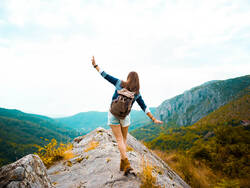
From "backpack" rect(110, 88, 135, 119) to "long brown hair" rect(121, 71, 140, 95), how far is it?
16 centimetres

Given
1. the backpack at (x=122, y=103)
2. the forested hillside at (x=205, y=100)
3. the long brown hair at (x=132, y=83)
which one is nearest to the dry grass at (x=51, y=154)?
the backpack at (x=122, y=103)

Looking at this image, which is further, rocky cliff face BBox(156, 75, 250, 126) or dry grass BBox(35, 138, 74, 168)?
rocky cliff face BBox(156, 75, 250, 126)

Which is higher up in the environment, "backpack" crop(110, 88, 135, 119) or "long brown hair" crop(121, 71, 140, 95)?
"long brown hair" crop(121, 71, 140, 95)

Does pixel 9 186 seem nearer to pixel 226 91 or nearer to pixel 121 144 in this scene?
pixel 121 144

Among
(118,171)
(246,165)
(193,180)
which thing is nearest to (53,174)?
(118,171)

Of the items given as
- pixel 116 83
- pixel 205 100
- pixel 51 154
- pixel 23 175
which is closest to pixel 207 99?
pixel 205 100

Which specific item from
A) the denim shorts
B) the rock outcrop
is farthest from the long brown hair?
the rock outcrop

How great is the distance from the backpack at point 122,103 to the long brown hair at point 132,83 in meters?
0.16

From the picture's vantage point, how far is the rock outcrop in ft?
7.04

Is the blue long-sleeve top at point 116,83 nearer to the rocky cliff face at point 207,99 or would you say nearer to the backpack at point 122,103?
the backpack at point 122,103

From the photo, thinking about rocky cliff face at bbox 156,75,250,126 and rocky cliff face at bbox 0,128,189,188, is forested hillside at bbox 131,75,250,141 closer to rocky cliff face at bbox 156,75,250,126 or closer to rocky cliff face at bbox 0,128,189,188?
rocky cliff face at bbox 156,75,250,126

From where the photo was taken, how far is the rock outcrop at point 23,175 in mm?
2146

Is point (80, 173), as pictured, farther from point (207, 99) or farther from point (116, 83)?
point (207, 99)

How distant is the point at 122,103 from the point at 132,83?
62 cm
